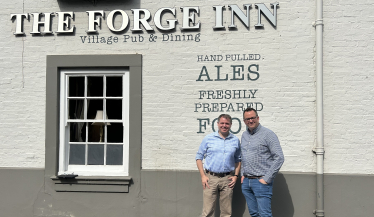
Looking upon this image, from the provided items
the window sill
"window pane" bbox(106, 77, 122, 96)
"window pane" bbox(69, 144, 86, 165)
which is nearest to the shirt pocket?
the window sill

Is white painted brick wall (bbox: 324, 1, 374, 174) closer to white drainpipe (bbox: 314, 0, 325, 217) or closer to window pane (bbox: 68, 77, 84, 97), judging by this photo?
white drainpipe (bbox: 314, 0, 325, 217)

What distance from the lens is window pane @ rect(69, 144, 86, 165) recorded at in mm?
5887

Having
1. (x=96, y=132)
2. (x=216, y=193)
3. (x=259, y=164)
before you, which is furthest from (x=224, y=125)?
(x=96, y=132)

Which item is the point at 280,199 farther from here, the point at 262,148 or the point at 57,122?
the point at 57,122

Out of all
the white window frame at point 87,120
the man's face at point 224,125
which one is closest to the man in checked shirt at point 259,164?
the man's face at point 224,125

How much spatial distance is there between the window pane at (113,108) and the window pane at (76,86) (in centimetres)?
51

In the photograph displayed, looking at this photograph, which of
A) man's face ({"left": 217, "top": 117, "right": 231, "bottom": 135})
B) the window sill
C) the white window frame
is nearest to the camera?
man's face ({"left": 217, "top": 117, "right": 231, "bottom": 135})

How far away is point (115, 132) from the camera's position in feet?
19.2

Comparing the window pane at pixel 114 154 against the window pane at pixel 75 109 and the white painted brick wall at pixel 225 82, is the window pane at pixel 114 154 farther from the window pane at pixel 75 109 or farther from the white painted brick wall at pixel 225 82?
the window pane at pixel 75 109

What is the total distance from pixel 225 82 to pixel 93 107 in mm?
2275

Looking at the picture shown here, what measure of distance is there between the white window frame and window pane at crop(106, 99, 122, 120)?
0.41 ft

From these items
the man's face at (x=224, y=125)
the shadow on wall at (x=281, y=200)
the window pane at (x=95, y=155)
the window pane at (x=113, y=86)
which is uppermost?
the window pane at (x=113, y=86)

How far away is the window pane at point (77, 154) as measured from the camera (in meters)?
5.89

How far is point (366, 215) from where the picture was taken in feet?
17.2
